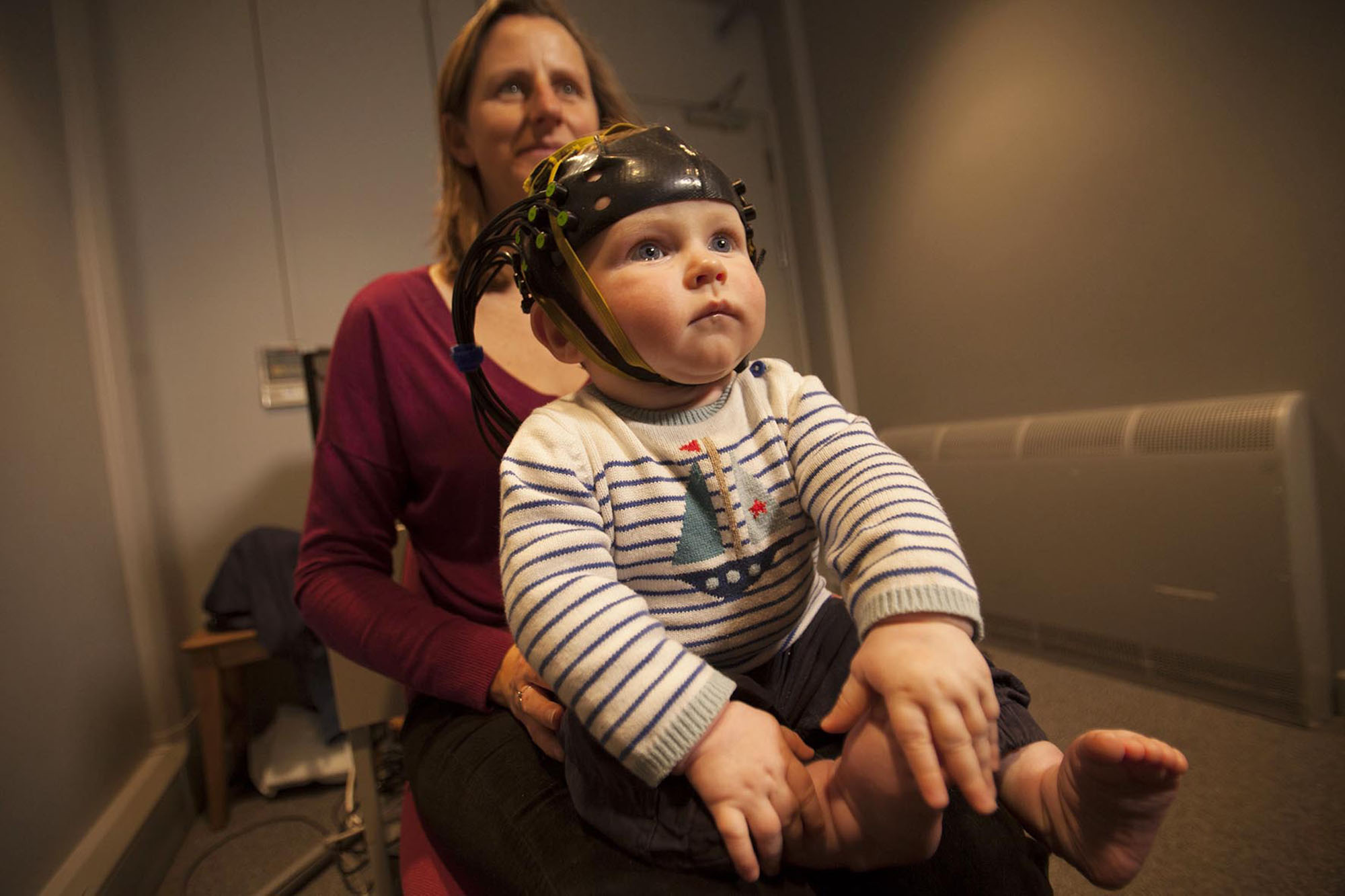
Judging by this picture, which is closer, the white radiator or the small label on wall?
the white radiator

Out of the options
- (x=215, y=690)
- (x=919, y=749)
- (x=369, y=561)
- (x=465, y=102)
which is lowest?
(x=215, y=690)

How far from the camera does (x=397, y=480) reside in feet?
3.01

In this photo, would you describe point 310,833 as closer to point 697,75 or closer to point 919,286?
point 919,286

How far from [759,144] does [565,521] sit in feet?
10.7

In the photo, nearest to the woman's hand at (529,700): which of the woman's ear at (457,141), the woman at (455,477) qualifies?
the woman at (455,477)

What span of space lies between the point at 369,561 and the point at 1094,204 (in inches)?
90.5

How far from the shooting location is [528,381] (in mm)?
931

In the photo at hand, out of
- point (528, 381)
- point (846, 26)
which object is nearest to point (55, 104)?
point (528, 381)

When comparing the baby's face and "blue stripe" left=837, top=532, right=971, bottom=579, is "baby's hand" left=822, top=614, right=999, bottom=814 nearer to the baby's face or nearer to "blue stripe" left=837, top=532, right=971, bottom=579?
"blue stripe" left=837, top=532, right=971, bottom=579

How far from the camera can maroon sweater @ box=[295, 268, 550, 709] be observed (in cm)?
82

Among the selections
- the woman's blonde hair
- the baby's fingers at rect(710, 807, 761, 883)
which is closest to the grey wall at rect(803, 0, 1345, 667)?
the woman's blonde hair

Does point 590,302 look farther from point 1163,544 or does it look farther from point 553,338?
point 1163,544

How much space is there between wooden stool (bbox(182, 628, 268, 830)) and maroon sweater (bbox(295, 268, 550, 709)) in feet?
4.66

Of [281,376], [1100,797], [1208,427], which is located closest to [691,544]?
[1100,797]
